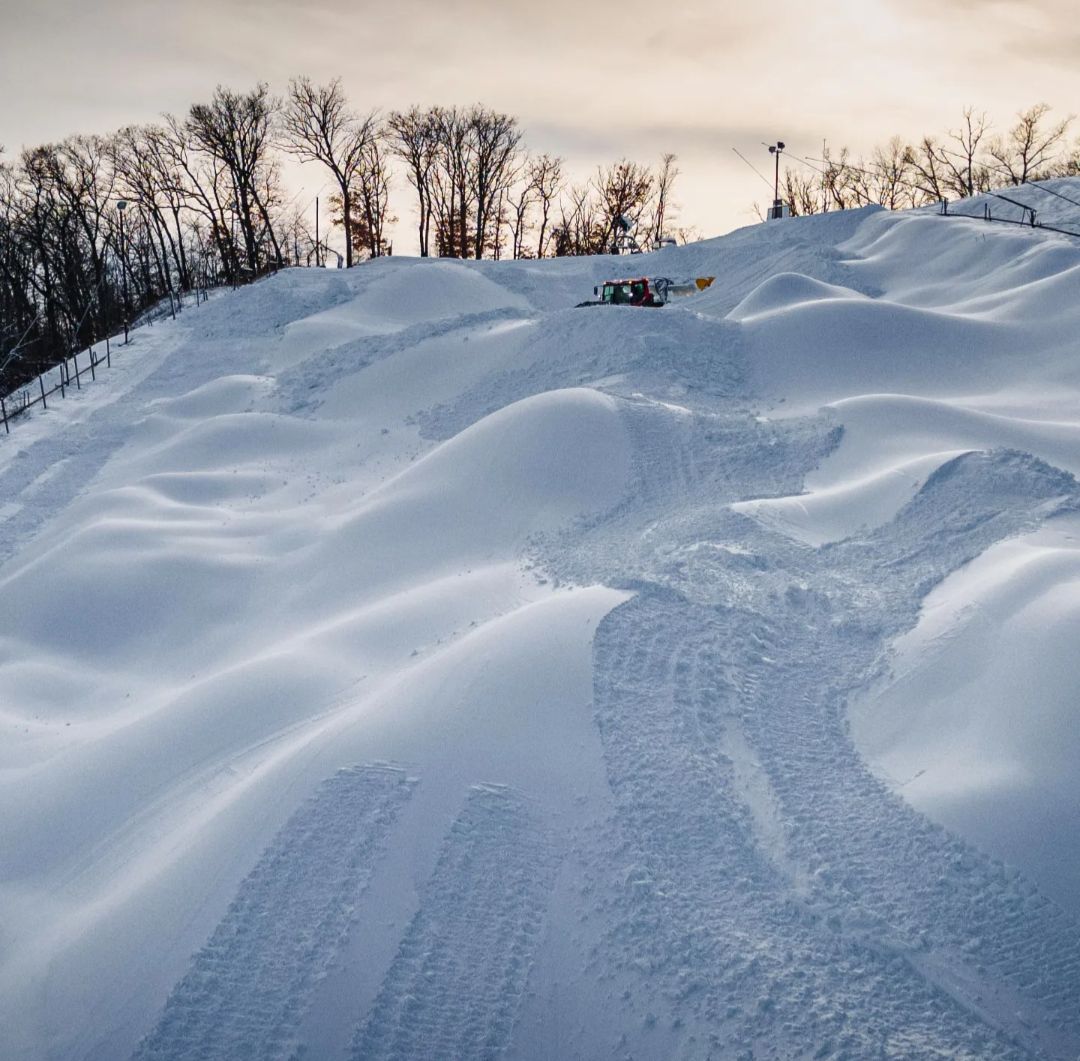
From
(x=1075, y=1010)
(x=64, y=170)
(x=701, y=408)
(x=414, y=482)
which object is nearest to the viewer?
(x=1075, y=1010)

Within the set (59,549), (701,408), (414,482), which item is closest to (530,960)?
(414,482)

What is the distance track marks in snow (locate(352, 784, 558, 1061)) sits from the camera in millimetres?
3631

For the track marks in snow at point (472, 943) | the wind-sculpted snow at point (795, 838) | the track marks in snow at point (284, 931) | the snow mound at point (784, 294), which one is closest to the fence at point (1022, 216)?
the snow mound at point (784, 294)

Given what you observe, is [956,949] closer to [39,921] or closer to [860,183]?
[39,921]

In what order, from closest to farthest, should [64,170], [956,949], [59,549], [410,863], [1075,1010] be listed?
1. [1075,1010]
2. [956,949]
3. [410,863]
4. [59,549]
5. [64,170]

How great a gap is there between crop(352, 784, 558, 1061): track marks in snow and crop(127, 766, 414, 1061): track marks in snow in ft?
Result: 1.12

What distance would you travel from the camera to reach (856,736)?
5074 millimetres

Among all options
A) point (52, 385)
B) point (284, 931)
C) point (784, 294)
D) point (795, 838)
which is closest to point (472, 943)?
point (284, 931)

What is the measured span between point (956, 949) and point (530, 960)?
1.87 meters

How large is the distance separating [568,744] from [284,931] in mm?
1753

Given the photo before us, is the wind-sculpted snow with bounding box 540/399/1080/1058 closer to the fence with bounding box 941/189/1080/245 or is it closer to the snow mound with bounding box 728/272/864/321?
the snow mound with bounding box 728/272/864/321

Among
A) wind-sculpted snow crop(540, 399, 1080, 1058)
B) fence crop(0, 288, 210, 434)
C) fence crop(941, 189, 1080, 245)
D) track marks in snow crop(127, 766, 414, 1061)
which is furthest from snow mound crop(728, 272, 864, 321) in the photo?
track marks in snow crop(127, 766, 414, 1061)

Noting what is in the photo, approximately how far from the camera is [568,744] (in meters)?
4.90

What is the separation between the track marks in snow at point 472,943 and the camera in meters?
3.63
